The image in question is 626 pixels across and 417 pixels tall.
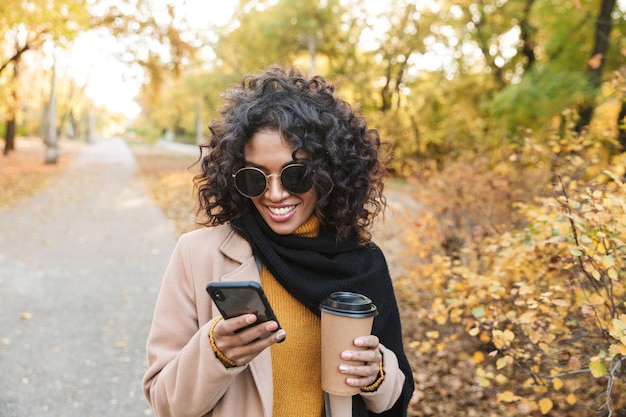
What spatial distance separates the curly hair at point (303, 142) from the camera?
157 centimetres

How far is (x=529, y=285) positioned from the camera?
Result: 3158mm

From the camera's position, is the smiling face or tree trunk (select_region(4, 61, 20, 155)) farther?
tree trunk (select_region(4, 61, 20, 155))

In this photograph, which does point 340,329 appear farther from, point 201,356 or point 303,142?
point 303,142

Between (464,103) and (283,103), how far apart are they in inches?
589

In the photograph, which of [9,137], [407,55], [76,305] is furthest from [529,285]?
[9,137]

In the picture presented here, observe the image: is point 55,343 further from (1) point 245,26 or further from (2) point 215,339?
(1) point 245,26

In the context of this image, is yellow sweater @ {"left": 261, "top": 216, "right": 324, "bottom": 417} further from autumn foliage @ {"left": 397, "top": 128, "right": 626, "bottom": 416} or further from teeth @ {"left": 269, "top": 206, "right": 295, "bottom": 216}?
autumn foliage @ {"left": 397, "top": 128, "right": 626, "bottom": 416}

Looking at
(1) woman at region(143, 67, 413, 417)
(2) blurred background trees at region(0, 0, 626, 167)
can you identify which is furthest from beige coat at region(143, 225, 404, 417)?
(2) blurred background trees at region(0, 0, 626, 167)

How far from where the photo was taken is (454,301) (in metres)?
3.05

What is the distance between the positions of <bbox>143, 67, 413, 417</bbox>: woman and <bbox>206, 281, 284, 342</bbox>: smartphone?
0.19m

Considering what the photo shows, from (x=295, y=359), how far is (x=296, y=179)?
0.59 m

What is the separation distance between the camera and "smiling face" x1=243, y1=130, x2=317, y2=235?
5.10ft

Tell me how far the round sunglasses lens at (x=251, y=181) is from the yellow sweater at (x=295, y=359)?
29cm

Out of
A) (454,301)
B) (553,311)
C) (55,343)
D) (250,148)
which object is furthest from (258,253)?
(55,343)
